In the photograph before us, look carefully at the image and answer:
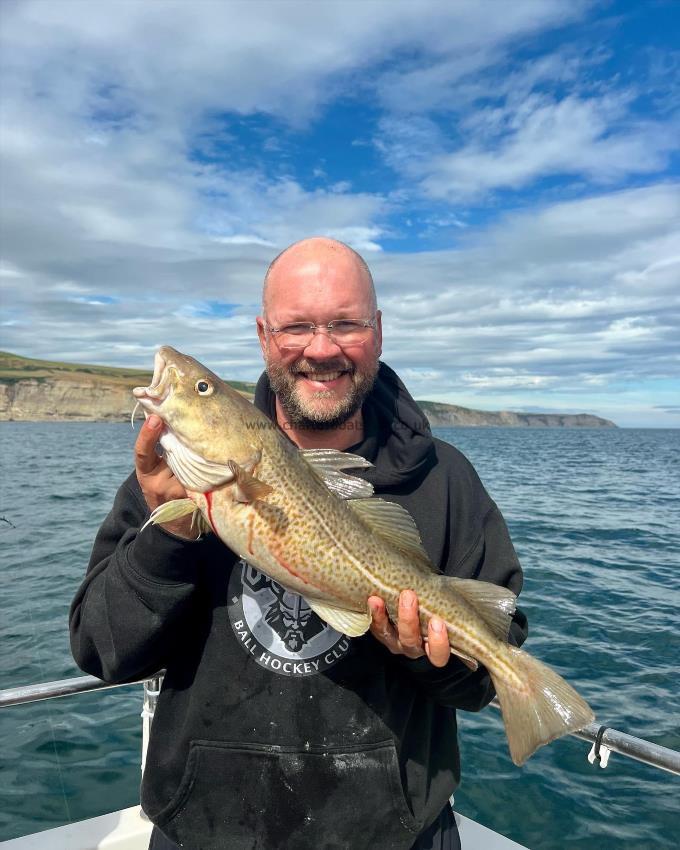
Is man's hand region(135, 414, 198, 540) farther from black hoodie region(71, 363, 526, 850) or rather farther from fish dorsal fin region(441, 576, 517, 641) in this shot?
fish dorsal fin region(441, 576, 517, 641)

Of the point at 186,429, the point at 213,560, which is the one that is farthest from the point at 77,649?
the point at 186,429

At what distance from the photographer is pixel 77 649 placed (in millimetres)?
3088

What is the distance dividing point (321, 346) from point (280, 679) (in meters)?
1.75

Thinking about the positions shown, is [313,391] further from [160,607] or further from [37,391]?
[37,391]

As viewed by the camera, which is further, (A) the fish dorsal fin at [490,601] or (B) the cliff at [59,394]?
(B) the cliff at [59,394]

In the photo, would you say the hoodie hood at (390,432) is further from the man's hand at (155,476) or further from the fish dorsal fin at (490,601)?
the man's hand at (155,476)

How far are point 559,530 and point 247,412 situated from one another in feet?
67.7

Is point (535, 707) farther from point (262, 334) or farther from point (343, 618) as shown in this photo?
point (262, 334)

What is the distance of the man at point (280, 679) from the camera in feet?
9.66

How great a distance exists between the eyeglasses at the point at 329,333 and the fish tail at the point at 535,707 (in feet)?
6.11

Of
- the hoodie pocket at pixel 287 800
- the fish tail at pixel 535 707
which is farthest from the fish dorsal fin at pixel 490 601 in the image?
the hoodie pocket at pixel 287 800

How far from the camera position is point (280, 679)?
304cm

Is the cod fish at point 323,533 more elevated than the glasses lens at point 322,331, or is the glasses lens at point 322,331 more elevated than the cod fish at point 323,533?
the glasses lens at point 322,331

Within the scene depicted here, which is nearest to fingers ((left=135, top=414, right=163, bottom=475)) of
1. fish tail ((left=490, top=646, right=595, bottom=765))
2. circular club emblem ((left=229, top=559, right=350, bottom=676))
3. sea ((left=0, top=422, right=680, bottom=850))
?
circular club emblem ((left=229, top=559, right=350, bottom=676))
